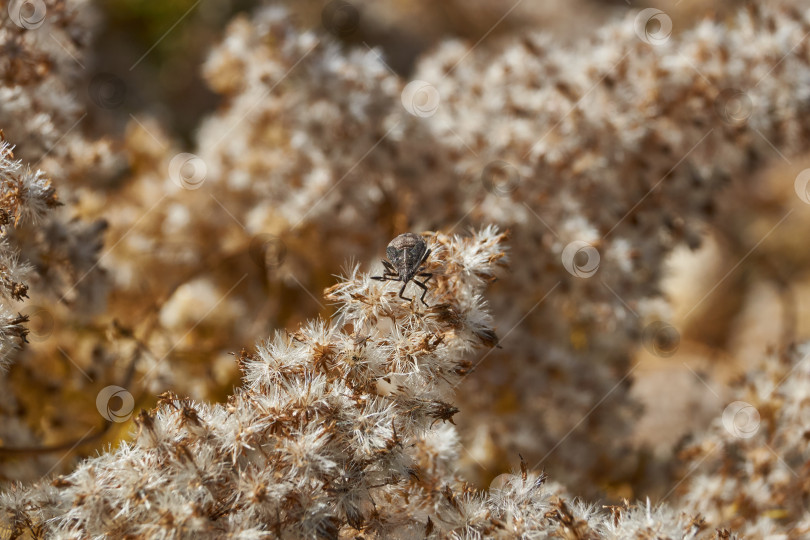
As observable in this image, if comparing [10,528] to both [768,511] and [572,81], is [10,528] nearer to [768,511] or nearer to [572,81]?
[768,511]

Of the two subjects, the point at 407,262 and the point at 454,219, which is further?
the point at 454,219

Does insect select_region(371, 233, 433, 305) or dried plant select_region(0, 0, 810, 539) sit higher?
dried plant select_region(0, 0, 810, 539)

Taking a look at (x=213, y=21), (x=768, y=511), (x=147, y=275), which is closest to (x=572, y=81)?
(x=768, y=511)

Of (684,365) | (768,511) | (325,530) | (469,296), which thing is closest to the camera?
(325,530)

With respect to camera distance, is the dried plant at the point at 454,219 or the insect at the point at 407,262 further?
the dried plant at the point at 454,219

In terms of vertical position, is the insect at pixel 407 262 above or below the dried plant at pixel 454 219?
below

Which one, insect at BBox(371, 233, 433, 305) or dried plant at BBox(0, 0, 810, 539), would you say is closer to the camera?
insect at BBox(371, 233, 433, 305)

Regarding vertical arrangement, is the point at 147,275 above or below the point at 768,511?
above

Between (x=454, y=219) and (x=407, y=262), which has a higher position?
(x=454, y=219)
